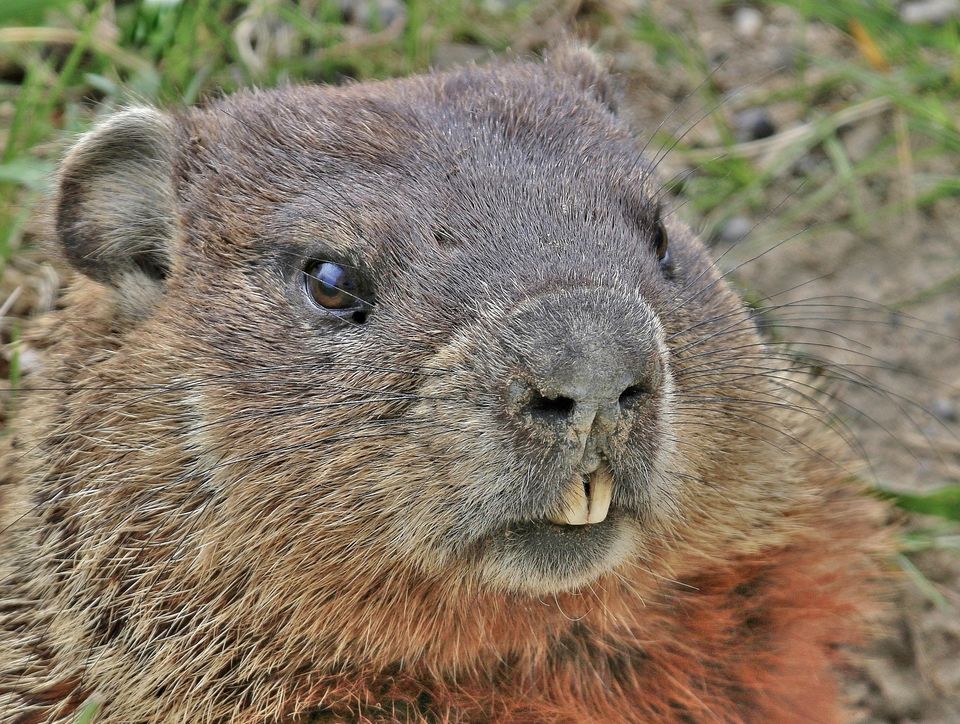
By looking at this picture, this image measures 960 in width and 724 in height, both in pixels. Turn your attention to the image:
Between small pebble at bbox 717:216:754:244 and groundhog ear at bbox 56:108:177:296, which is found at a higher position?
small pebble at bbox 717:216:754:244

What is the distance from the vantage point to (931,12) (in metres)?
7.26

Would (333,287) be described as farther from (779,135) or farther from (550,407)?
(779,135)

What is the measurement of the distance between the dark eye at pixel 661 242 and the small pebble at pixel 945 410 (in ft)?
7.97

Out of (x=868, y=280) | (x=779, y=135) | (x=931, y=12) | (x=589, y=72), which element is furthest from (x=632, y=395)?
(x=931, y=12)

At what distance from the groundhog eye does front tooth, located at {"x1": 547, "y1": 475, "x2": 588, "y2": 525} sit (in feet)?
3.02

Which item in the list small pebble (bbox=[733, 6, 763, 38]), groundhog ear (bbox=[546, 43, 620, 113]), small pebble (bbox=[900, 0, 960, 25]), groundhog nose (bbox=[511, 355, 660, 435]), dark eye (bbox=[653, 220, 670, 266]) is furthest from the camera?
small pebble (bbox=[733, 6, 763, 38])

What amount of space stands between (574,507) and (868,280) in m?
3.78

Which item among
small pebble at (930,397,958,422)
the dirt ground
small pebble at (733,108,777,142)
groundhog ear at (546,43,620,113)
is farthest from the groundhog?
small pebble at (733,108,777,142)

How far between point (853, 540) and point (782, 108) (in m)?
3.47

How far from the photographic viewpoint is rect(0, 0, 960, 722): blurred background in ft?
18.4

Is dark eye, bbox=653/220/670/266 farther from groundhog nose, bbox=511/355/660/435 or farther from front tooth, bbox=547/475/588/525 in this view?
front tooth, bbox=547/475/588/525

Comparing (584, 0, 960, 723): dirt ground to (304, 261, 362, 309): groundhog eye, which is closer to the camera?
(304, 261, 362, 309): groundhog eye

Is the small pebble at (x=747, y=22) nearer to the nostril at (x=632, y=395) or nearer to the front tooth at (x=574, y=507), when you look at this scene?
the nostril at (x=632, y=395)

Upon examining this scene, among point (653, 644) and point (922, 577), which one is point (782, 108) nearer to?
point (922, 577)
